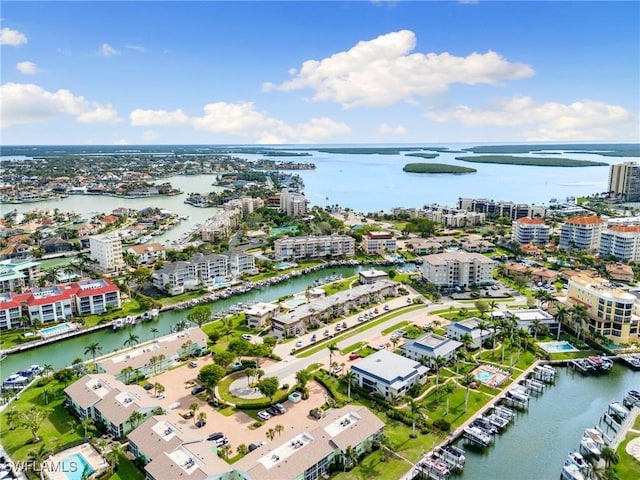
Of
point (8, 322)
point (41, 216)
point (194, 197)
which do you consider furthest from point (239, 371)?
point (194, 197)

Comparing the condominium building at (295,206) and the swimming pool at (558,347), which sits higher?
the condominium building at (295,206)

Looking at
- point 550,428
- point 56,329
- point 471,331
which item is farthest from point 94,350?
point 550,428

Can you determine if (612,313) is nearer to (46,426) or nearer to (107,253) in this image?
(46,426)

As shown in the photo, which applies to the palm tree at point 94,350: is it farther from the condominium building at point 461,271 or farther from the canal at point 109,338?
the condominium building at point 461,271

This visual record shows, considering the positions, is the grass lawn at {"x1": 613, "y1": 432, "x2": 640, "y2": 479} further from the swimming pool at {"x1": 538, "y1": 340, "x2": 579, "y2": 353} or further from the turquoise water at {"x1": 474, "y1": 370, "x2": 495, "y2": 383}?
the swimming pool at {"x1": 538, "y1": 340, "x2": 579, "y2": 353}

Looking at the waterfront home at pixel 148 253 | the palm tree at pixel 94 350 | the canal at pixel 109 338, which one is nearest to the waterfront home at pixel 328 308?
the canal at pixel 109 338
